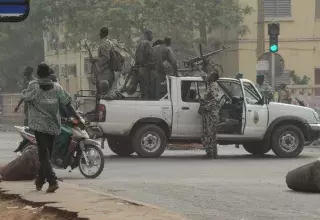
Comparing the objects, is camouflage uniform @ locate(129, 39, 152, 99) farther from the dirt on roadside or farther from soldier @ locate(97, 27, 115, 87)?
the dirt on roadside

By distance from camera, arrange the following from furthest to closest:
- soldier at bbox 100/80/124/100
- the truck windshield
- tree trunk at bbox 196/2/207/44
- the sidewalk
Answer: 1. tree trunk at bbox 196/2/207/44
2. the truck windshield
3. soldier at bbox 100/80/124/100
4. the sidewalk

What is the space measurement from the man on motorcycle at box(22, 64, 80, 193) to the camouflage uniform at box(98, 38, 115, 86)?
306 inches

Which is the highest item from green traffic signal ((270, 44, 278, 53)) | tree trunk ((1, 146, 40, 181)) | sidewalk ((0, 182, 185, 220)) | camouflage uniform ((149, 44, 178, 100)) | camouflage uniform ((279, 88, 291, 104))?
green traffic signal ((270, 44, 278, 53))

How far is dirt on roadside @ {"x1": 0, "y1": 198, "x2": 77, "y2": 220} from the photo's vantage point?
9.34 metres

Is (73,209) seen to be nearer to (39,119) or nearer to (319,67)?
(39,119)

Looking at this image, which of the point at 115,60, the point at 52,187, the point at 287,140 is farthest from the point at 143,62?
the point at 52,187

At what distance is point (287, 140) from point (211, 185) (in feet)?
21.8

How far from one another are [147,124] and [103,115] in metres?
0.98

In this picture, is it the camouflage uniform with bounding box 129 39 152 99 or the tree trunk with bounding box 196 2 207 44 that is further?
the tree trunk with bounding box 196 2 207 44

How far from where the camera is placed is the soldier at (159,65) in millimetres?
19086

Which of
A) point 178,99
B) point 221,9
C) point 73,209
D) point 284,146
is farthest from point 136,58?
point 221,9

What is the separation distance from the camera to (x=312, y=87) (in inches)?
1355

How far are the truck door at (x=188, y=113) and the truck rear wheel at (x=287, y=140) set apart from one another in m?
1.84

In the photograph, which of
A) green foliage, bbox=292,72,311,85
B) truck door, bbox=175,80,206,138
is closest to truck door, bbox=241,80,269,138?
truck door, bbox=175,80,206,138
